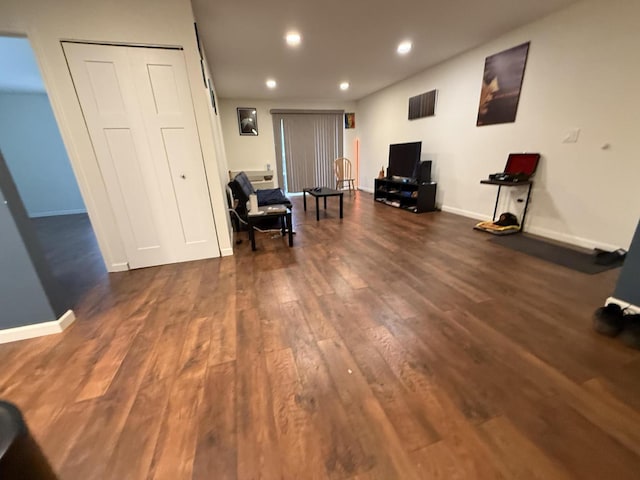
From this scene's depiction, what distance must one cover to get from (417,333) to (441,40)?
157 inches

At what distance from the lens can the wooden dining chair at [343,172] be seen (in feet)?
24.8

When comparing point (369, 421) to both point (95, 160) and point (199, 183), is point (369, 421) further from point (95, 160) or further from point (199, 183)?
point (95, 160)

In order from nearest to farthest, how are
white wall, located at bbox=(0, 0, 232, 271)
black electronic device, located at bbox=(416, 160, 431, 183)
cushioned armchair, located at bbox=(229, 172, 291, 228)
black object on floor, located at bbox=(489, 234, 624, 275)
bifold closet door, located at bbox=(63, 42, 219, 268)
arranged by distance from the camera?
white wall, located at bbox=(0, 0, 232, 271) → bifold closet door, located at bbox=(63, 42, 219, 268) → black object on floor, located at bbox=(489, 234, 624, 275) → cushioned armchair, located at bbox=(229, 172, 291, 228) → black electronic device, located at bbox=(416, 160, 431, 183)

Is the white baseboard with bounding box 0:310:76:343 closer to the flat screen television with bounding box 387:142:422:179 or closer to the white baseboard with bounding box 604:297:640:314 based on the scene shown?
the white baseboard with bounding box 604:297:640:314

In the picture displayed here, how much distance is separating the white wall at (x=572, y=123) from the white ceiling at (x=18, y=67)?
5.53m

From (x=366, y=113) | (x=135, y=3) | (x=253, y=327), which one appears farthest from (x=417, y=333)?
(x=366, y=113)

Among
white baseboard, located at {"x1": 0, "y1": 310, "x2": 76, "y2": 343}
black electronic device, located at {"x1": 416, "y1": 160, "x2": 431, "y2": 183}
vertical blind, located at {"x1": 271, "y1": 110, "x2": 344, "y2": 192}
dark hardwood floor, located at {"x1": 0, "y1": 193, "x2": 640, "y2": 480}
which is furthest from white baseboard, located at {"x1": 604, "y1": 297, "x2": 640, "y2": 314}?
vertical blind, located at {"x1": 271, "y1": 110, "x2": 344, "y2": 192}

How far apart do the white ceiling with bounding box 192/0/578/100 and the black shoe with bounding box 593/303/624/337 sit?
3065mm

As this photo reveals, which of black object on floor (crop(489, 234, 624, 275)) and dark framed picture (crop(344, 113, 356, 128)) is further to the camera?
dark framed picture (crop(344, 113, 356, 128))

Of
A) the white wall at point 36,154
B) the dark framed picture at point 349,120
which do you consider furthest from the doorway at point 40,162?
the dark framed picture at point 349,120

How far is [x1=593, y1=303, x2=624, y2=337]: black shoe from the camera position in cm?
159

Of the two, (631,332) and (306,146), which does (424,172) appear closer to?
(306,146)

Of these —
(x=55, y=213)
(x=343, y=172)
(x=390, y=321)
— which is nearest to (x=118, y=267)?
(x=390, y=321)

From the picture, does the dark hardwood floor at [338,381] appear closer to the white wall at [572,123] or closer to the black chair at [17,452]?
the black chair at [17,452]
